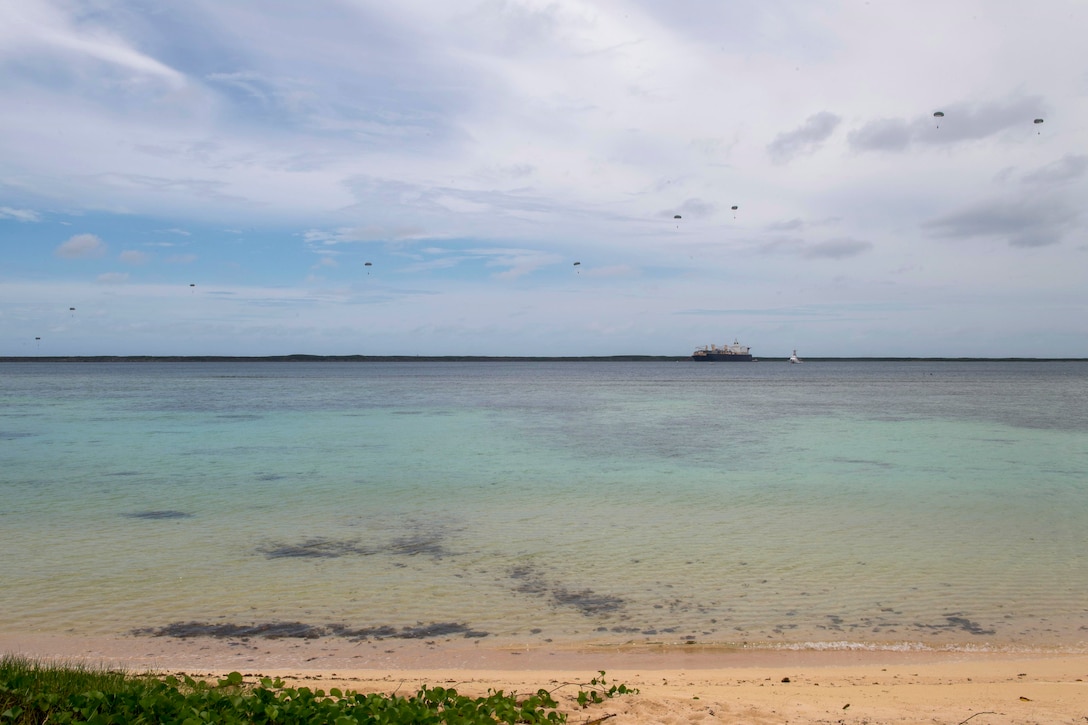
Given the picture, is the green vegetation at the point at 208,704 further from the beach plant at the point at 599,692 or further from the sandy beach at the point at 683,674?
the sandy beach at the point at 683,674

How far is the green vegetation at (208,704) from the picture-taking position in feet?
15.5

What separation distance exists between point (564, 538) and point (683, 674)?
584 cm

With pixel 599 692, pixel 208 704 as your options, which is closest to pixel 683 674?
pixel 599 692

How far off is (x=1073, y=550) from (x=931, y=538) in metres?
2.03

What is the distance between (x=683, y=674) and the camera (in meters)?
7.14

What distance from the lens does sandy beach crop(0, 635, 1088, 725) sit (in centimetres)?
579

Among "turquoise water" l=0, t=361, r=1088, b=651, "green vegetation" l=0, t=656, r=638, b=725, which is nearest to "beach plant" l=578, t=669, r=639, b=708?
"green vegetation" l=0, t=656, r=638, b=725

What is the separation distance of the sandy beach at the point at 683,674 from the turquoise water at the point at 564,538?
1.60ft

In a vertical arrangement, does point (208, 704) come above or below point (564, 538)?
above

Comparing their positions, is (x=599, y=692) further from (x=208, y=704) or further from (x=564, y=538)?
(x=564, y=538)

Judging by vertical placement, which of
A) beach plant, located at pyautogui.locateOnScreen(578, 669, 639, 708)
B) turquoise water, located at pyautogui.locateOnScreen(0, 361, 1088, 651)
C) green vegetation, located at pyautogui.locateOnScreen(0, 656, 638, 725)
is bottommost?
turquoise water, located at pyautogui.locateOnScreen(0, 361, 1088, 651)

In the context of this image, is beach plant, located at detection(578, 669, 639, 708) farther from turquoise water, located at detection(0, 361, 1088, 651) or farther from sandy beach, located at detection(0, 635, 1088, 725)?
turquoise water, located at detection(0, 361, 1088, 651)

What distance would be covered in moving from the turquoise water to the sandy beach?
0.49 m

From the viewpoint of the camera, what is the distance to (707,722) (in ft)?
18.0
